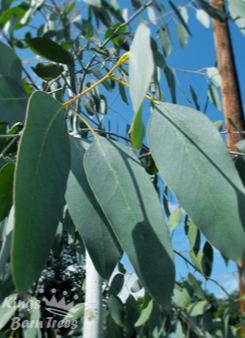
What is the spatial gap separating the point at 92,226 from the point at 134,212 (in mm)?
69

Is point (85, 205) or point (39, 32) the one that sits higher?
point (39, 32)

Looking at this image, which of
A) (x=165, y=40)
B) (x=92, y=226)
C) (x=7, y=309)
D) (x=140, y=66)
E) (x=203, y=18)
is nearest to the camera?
(x=140, y=66)

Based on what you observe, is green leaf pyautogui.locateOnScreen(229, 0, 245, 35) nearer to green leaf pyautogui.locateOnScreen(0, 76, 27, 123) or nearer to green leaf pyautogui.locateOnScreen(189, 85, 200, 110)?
green leaf pyautogui.locateOnScreen(189, 85, 200, 110)

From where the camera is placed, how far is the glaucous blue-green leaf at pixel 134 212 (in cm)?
36

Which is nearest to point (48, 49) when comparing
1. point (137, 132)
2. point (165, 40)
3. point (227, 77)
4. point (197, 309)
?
point (137, 132)

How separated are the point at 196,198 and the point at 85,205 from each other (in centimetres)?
12

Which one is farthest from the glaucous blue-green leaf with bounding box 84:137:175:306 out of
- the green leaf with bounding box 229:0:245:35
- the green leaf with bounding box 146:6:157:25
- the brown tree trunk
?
the brown tree trunk

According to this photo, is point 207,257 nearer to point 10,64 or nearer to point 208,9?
point 208,9

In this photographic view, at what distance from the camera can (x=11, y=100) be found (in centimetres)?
46

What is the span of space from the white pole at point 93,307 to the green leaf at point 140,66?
0.55 meters

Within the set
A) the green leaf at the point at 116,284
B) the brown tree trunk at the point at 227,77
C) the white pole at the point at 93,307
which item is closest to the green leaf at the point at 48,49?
the white pole at the point at 93,307

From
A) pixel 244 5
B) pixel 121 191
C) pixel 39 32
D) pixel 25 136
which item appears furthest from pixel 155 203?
pixel 39 32

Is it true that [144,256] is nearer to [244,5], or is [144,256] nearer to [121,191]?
[121,191]

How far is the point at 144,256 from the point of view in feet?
1.22
